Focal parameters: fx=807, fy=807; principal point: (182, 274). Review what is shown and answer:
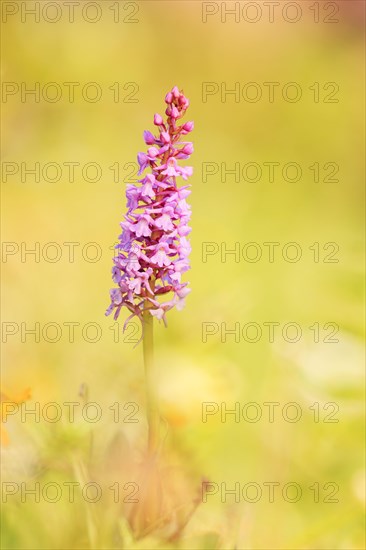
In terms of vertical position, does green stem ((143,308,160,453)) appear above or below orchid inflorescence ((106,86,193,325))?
below

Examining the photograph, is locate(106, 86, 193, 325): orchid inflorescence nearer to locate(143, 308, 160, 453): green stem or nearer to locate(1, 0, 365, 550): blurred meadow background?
locate(143, 308, 160, 453): green stem

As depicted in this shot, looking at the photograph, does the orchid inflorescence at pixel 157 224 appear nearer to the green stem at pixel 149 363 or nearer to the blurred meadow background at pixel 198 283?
the green stem at pixel 149 363

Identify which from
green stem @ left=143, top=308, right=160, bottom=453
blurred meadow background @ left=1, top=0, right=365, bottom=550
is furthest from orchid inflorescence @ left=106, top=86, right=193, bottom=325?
blurred meadow background @ left=1, top=0, right=365, bottom=550

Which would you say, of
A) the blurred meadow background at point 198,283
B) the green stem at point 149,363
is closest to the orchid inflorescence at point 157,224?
the green stem at point 149,363

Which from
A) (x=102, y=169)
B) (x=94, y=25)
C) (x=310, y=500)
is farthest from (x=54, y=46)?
(x=310, y=500)

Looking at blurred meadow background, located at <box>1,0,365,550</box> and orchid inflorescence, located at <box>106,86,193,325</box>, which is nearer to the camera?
orchid inflorescence, located at <box>106,86,193,325</box>

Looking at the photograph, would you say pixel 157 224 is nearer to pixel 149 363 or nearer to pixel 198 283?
pixel 149 363

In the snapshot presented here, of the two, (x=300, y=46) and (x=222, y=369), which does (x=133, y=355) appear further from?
(x=300, y=46)
